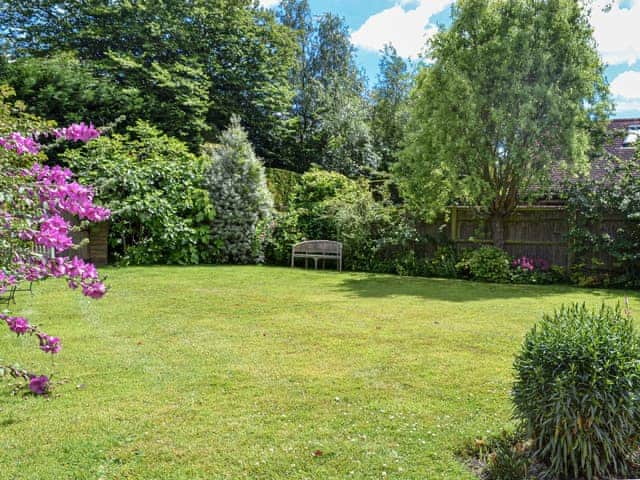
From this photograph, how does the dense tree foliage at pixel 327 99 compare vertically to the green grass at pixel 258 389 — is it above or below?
above

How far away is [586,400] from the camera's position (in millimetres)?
2217

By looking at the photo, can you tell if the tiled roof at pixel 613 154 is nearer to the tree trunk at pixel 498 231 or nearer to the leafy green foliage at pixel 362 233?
the tree trunk at pixel 498 231

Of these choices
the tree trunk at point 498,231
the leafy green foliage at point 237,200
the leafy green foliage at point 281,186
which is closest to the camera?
the tree trunk at point 498,231

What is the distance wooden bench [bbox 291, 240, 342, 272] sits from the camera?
485 inches

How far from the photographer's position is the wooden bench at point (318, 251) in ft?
40.4

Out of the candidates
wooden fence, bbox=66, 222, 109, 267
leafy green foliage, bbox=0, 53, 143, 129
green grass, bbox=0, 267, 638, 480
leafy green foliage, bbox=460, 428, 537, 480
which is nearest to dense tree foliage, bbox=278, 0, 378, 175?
leafy green foliage, bbox=0, 53, 143, 129

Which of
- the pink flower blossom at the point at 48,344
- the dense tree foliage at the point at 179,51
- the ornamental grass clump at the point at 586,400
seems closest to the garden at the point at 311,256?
the ornamental grass clump at the point at 586,400

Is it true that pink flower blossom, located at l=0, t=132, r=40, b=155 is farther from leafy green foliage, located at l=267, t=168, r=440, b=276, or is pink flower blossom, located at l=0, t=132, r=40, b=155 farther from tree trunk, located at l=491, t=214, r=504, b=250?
tree trunk, located at l=491, t=214, r=504, b=250

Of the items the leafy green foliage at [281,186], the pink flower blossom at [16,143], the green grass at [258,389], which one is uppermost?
the leafy green foliage at [281,186]

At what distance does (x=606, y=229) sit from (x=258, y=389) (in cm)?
981

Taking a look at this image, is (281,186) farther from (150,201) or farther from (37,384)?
(37,384)

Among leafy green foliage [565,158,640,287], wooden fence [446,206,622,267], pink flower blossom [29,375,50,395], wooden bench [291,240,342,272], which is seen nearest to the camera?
pink flower blossom [29,375,50,395]

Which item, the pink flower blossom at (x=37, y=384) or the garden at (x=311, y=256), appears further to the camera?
the pink flower blossom at (x=37, y=384)

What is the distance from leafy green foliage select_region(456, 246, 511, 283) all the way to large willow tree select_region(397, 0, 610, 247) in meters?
1.24
